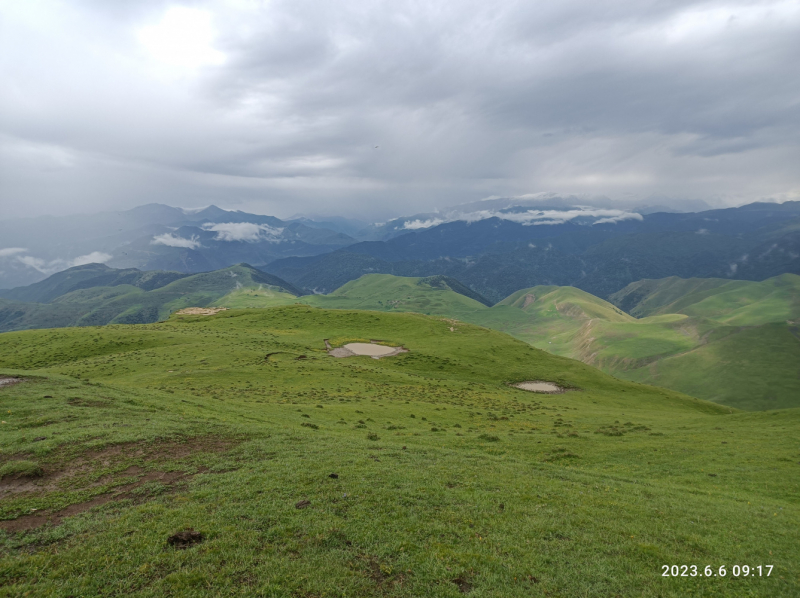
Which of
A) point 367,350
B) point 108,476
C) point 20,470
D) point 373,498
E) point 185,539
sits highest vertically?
point 185,539

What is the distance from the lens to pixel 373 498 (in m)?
16.1

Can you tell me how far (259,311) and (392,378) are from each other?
81.3 m

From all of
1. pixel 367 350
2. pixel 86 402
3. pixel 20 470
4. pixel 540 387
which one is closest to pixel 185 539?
pixel 20 470

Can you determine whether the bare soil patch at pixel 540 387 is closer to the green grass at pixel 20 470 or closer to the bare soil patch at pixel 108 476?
the bare soil patch at pixel 108 476

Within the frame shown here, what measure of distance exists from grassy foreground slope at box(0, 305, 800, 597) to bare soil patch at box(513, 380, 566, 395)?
71.9 ft

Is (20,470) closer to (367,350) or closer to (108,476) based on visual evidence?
(108,476)

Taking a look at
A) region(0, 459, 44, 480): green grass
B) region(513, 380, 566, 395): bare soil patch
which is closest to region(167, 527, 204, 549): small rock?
region(0, 459, 44, 480): green grass

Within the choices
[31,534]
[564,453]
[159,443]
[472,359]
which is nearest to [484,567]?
[31,534]

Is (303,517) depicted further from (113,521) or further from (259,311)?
A: (259,311)

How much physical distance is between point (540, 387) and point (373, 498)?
57.2 meters

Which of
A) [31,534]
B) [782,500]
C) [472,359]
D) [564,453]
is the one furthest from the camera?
[472,359]

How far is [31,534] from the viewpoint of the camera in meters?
12.8

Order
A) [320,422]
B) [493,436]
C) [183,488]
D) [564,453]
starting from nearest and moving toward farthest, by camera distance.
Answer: [183,488] < [564,453] < [493,436] < [320,422]

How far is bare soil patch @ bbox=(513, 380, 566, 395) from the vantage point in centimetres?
6412
